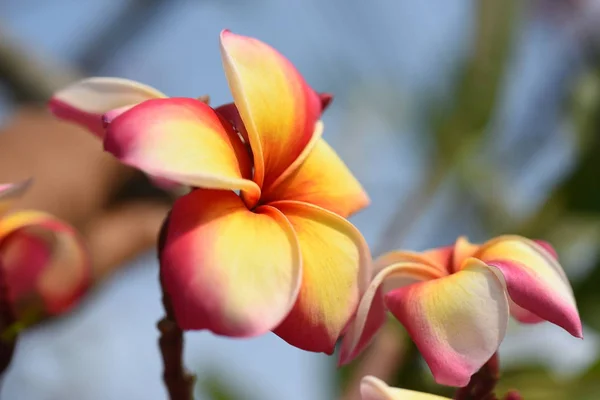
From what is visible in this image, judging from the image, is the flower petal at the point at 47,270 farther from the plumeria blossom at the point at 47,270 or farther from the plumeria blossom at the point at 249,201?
the plumeria blossom at the point at 249,201

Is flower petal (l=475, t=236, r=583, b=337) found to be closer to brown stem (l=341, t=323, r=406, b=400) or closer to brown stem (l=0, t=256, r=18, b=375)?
brown stem (l=0, t=256, r=18, b=375)

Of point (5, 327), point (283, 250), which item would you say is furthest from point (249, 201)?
point (5, 327)

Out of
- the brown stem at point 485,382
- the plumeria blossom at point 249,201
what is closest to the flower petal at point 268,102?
the plumeria blossom at point 249,201

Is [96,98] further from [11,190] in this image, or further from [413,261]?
[413,261]

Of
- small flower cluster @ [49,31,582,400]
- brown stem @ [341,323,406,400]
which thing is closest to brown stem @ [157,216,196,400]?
small flower cluster @ [49,31,582,400]

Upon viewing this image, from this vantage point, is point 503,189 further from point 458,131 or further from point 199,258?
point 199,258

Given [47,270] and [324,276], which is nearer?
[324,276]
